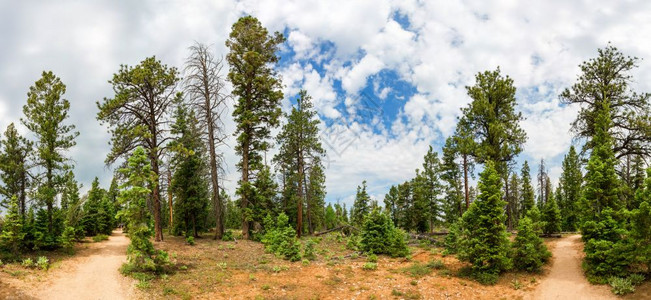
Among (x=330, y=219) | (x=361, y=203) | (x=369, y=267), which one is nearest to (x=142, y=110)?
(x=369, y=267)

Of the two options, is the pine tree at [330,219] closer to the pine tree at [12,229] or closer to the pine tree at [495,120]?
the pine tree at [495,120]

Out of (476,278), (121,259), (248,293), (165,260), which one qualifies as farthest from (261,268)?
(476,278)

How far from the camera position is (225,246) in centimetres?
2419

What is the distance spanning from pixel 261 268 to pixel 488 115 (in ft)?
71.1

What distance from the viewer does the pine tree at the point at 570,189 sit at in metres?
43.8

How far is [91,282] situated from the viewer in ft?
50.9

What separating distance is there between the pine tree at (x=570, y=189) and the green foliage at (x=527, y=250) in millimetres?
30175

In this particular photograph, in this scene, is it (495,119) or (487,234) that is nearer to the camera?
(487,234)

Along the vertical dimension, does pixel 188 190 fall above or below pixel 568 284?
above

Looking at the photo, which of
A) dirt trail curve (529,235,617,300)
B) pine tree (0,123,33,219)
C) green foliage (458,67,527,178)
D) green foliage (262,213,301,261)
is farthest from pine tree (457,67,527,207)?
pine tree (0,123,33,219)

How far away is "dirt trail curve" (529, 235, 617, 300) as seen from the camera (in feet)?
50.1

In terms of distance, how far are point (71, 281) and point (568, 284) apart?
2428 cm

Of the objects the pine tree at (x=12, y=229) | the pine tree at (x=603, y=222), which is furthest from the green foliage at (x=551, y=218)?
the pine tree at (x=12, y=229)

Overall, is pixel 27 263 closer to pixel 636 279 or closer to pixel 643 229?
pixel 636 279
